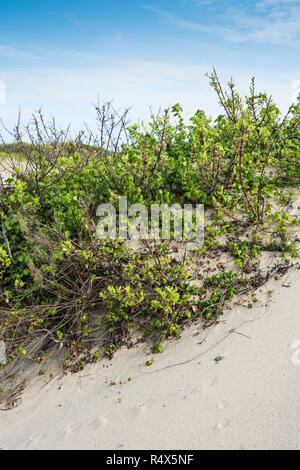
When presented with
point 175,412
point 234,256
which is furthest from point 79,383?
point 234,256

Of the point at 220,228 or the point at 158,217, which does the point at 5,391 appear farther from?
the point at 220,228

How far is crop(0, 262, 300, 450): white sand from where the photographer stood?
2648 mm

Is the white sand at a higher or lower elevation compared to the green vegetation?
lower

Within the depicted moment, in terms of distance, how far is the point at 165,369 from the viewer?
3492mm

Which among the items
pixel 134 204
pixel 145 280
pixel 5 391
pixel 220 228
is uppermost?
Answer: pixel 134 204

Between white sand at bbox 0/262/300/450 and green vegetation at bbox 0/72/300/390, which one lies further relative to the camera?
green vegetation at bbox 0/72/300/390

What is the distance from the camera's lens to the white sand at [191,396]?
2.65 m

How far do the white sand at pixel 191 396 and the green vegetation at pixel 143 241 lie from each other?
0.27 m

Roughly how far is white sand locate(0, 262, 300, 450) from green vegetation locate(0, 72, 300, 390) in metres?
0.27

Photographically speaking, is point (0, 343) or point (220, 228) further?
point (220, 228)

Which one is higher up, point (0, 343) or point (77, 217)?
point (77, 217)

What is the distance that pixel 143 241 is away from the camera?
3986 mm

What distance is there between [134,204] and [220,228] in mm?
1236

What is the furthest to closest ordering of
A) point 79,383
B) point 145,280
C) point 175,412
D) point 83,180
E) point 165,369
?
point 83,180 → point 145,280 → point 79,383 → point 165,369 → point 175,412
